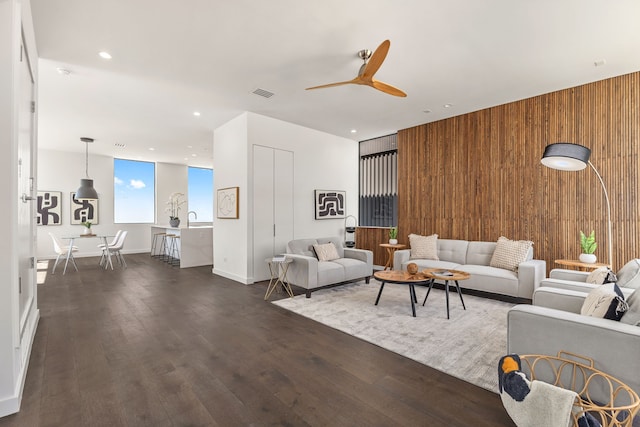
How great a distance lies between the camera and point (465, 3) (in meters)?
2.70

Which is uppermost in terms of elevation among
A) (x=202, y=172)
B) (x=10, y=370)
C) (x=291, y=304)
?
(x=202, y=172)

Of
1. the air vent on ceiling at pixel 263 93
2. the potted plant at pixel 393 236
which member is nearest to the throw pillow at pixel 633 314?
the potted plant at pixel 393 236

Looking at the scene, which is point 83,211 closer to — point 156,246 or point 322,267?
point 156,246

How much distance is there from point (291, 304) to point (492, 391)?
267cm

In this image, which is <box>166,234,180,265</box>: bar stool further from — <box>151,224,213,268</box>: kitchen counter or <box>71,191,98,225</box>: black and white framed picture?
<box>71,191,98,225</box>: black and white framed picture

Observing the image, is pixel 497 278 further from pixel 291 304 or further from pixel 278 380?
pixel 278 380

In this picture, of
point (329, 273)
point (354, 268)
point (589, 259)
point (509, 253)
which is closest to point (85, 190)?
point (329, 273)

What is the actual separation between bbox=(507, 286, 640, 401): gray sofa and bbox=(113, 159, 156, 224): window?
1092 centimetres

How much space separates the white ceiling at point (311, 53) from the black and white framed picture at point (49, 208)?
152 inches

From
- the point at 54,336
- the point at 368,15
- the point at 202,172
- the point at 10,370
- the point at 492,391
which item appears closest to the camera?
the point at 10,370

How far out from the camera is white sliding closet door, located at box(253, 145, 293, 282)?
18.5ft

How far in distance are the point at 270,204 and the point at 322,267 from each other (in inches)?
69.9

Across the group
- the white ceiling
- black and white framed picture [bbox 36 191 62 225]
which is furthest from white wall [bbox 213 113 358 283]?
black and white framed picture [bbox 36 191 62 225]

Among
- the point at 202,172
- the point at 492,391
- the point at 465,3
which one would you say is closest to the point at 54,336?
the point at 492,391
